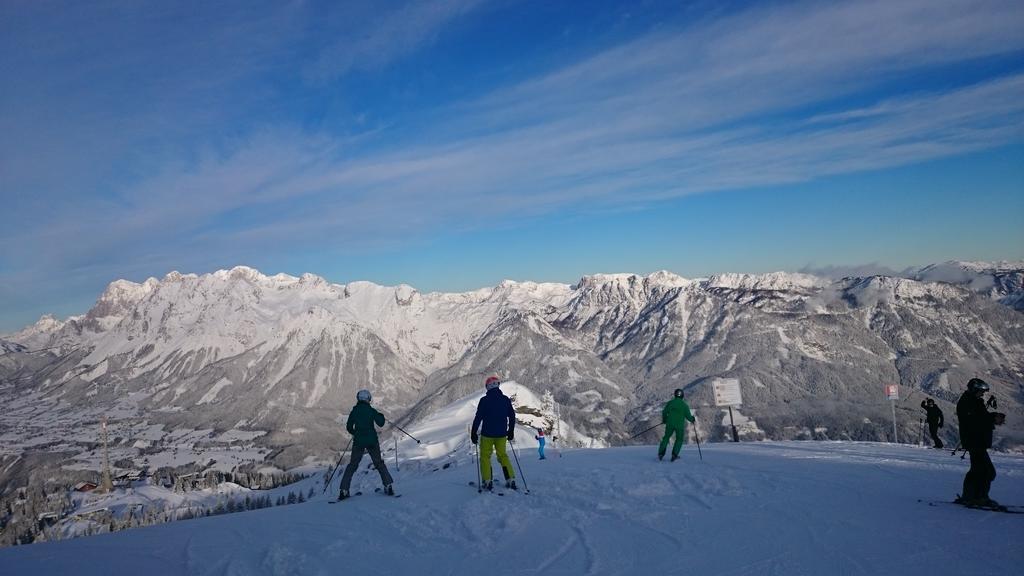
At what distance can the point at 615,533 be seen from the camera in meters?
10.1

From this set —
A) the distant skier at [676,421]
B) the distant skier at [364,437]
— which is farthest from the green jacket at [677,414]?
the distant skier at [364,437]

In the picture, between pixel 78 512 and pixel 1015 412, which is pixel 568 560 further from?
pixel 1015 412

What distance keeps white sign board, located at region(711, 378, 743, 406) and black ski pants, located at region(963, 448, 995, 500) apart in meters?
16.0

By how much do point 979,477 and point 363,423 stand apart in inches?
502

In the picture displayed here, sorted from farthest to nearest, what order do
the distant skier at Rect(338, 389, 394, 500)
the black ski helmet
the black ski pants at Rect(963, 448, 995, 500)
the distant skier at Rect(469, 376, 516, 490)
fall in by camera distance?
the distant skier at Rect(338, 389, 394, 500)
the distant skier at Rect(469, 376, 516, 490)
the black ski helmet
the black ski pants at Rect(963, 448, 995, 500)

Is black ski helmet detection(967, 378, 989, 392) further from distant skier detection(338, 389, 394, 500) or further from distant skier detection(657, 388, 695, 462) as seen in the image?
distant skier detection(338, 389, 394, 500)

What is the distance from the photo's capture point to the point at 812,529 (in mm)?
9750

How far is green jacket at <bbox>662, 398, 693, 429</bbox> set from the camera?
18803 millimetres

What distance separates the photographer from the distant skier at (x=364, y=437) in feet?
48.3

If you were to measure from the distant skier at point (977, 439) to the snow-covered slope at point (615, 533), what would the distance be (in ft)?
1.41

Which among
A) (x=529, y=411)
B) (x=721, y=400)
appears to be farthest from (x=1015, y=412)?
(x=721, y=400)

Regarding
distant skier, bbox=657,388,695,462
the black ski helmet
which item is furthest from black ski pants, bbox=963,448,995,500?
distant skier, bbox=657,388,695,462

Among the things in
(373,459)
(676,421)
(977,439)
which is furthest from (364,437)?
(977,439)

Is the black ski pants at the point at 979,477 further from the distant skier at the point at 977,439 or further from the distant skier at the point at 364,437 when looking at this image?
the distant skier at the point at 364,437
